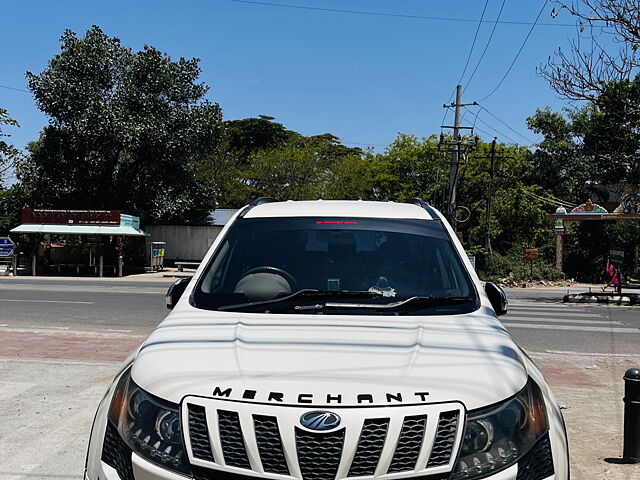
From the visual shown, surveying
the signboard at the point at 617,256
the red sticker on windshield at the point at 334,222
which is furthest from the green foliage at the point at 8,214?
the red sticker on windshield at the point at 334,222

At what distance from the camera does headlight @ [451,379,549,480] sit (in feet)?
7.95

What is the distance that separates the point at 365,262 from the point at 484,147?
1887 inches

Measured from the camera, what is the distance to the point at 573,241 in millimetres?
40156

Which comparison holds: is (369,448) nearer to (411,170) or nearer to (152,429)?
(152,429)

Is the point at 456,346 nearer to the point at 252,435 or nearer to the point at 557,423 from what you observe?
the point at 557,423

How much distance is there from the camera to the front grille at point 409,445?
7.76ft

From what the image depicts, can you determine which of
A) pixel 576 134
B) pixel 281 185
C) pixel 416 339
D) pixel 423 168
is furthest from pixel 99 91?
pixel 416 339

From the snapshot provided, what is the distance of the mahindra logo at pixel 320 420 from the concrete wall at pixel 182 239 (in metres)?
36.0

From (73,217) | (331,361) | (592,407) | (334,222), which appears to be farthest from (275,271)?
(73,217)

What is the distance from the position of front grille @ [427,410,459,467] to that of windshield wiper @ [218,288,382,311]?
4.19 feet

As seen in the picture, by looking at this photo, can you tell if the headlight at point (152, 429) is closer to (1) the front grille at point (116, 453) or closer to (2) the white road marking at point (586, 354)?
(1) the front grille at point (116, 453)

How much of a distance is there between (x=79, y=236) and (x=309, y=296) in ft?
102

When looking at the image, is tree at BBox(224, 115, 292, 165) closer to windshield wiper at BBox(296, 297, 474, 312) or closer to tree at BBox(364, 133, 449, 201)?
tree at BBox(364, 133, 449, 201)

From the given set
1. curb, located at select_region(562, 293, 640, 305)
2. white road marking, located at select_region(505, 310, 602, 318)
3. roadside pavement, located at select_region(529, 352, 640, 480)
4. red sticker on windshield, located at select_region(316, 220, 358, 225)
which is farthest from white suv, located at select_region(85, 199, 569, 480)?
curb, located at select_region(562, 293, 640, 305)
